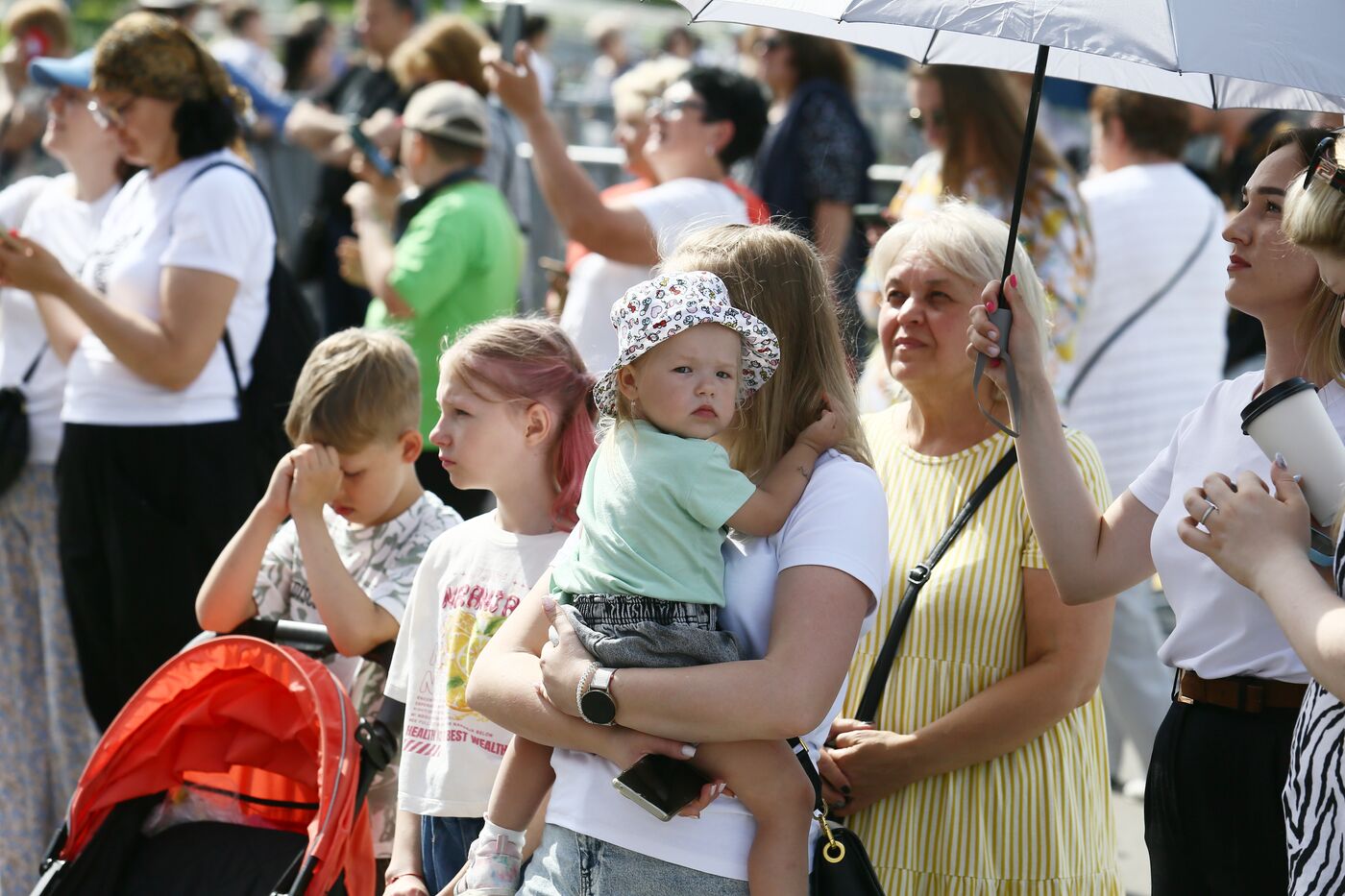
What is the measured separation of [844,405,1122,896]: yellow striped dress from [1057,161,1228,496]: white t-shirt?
2289 mm

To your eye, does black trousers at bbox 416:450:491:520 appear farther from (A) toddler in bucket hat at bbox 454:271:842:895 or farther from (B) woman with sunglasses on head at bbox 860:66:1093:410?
(A) toddler in bucket hat at bbox 454:271:842:895

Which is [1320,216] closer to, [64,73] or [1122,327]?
[1122,327]

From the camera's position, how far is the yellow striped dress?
8.90 ft

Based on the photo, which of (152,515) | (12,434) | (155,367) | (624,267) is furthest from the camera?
(624,267)

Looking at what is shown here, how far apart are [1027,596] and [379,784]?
1.35m

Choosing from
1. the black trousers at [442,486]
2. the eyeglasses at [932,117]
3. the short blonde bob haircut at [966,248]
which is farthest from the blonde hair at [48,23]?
the short blonde bob haircut at [966,248]

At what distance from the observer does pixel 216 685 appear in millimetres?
2961

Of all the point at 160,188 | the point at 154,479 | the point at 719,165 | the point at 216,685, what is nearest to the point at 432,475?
the point at 154,479

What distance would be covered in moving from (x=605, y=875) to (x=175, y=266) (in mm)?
2555

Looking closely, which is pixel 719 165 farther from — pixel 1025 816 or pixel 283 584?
pixel 1025 816

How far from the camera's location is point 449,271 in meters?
4.92

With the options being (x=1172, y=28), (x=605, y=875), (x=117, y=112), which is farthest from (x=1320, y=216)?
(x=117, y=112)

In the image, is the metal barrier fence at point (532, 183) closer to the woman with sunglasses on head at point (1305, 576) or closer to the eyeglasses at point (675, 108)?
the eyeglasses at point (675, 108)

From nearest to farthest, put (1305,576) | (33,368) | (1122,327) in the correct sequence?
(1305,576), (33,368), (1122,327)
